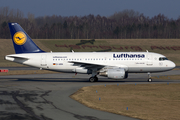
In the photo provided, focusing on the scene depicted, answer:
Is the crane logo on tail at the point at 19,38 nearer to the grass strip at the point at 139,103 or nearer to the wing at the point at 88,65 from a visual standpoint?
the wing at the point at 88,65

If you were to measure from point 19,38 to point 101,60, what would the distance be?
13157mm

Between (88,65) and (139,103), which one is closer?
(139,103)

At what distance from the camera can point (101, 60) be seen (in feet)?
121

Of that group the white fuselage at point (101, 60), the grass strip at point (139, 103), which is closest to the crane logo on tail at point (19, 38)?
the white fuselage at point (101, 60)

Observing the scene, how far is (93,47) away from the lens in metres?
113

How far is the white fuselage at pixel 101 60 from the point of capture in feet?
119

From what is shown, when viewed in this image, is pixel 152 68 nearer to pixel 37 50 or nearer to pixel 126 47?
pixel 37 50

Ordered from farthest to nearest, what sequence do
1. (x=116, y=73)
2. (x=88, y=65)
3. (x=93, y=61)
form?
1. (x=93, y=61)
2. (x=88, y=65)
3. (x=116, y=73)

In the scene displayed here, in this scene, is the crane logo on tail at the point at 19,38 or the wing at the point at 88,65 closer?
the wing at the point at 88,65

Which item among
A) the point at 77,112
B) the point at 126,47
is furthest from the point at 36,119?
the point at 126,47

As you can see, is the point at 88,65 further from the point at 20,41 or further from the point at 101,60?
the point at 20,41

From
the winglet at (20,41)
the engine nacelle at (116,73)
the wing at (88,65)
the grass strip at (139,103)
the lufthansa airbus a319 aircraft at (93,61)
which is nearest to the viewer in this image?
the grass strip at (139,103)

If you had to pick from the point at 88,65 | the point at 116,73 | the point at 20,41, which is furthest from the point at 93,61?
the point at 20,41

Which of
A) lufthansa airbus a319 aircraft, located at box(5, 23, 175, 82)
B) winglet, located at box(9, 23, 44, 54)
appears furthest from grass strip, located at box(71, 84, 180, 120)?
winglet, located at box(9, 23, 44, 54)
